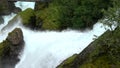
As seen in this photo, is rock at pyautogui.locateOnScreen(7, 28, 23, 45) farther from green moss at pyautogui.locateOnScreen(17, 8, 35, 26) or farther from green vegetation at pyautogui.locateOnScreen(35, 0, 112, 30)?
green moss at pyautogui.locateOnScreen(17, 8, 35, 26)

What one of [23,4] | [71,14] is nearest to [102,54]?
[71,14]

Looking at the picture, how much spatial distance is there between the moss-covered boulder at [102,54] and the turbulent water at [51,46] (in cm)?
725

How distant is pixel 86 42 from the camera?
3128 centimetres

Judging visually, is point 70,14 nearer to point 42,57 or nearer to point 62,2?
point 62,2

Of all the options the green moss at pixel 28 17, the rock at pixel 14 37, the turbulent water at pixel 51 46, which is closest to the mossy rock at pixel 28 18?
the green moss at pixel 28 17

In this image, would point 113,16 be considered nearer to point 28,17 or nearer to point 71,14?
point 71,14

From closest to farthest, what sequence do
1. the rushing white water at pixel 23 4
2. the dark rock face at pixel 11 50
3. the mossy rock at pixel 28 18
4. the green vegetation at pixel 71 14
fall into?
the dark rock face at pixel 11 50 < the green vegetation at pixel 71 14 < the mossy rock at pixel 28 18 < the rushing white water at pixel 23 4

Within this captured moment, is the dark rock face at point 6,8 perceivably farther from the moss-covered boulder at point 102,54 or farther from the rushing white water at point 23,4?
the moss-covered boulder at point 102,54

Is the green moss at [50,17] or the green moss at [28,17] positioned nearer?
the green moss at [50,17]

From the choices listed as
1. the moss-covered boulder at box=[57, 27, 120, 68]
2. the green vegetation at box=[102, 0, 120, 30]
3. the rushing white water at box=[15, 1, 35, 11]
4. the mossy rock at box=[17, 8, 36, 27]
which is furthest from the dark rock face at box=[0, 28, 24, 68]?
the rushing white water at box=[15, 1, 35, 11]

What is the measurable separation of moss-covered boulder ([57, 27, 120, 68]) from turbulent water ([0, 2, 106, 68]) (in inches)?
286

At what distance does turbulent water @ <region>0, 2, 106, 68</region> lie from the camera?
2962cm

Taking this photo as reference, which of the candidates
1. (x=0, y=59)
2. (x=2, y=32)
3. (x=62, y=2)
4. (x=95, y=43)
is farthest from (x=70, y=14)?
(x=95, y=43)

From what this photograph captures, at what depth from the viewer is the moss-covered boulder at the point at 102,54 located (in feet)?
61.0
